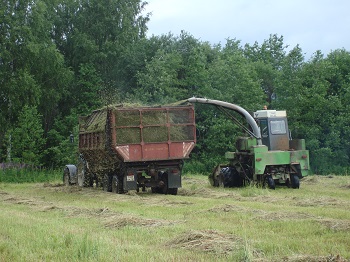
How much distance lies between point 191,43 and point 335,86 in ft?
36.8

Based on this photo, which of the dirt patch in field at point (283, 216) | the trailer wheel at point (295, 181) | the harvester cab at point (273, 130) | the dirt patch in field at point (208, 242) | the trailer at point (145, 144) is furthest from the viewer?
the harvester cab at point (273, 130)

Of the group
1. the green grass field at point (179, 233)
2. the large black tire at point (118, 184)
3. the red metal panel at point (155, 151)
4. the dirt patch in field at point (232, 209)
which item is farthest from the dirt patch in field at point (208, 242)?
the large black tire at point (118, 184)

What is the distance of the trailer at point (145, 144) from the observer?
20812 millimetres

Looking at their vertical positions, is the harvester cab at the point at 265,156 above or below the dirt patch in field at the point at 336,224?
above

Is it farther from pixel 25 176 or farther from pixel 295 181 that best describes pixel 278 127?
pixel 25 176

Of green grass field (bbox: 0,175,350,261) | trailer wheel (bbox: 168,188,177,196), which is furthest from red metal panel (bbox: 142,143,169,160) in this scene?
green grass field (bbox: 0,175,350,261)

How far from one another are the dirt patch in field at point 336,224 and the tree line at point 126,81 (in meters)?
Result: 27.8

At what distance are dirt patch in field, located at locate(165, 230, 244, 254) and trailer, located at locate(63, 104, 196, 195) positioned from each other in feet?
36.5

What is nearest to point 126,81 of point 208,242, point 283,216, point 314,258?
point 283,216

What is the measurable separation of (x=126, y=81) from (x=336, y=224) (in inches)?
1518

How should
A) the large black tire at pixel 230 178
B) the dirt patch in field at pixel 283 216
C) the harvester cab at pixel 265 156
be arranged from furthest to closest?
the large black tire at pixel 230 178 → the harvester cab at pixel 265 156 → the dirt patch in field at pixel 283 216

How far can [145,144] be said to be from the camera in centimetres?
2094

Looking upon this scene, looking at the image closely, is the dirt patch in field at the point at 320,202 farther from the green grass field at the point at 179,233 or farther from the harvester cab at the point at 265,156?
the harvester cab at the point at 265,156

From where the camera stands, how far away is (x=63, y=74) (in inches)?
1778
